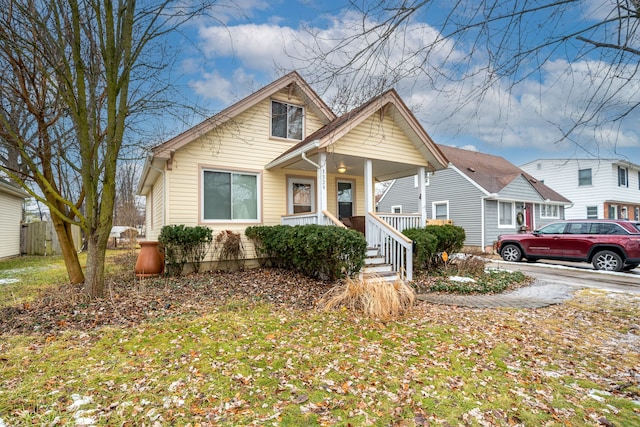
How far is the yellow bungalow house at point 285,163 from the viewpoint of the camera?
8.17 m

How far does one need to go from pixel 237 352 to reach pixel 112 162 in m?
4.43

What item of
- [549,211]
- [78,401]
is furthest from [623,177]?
[78,401]

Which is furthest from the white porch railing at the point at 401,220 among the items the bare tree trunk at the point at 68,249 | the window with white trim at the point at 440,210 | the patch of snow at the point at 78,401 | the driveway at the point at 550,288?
the window with white trim at the point at 440,210

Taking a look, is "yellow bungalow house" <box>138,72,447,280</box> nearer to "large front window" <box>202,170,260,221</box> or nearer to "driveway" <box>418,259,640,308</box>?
"large front window" <box>202,170,260,221</box>

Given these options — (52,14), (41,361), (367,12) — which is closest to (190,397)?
(41,361)

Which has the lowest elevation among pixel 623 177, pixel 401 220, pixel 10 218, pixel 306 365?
pixel 306 365

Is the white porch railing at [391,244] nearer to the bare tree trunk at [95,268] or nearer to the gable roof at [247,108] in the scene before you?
the gable roof at [247,108]

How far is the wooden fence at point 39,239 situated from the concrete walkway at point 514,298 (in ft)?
55.9

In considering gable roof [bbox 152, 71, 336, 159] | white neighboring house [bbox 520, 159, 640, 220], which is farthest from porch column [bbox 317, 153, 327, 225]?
white neighboring house [bbox 520, 159, 640, 220]

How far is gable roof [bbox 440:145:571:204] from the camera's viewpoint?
17.2 metres

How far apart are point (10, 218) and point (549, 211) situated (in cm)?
2938

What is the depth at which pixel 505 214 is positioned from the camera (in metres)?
17.4

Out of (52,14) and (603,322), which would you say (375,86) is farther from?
(52,14)

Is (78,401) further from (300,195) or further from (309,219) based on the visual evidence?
(300,195)
